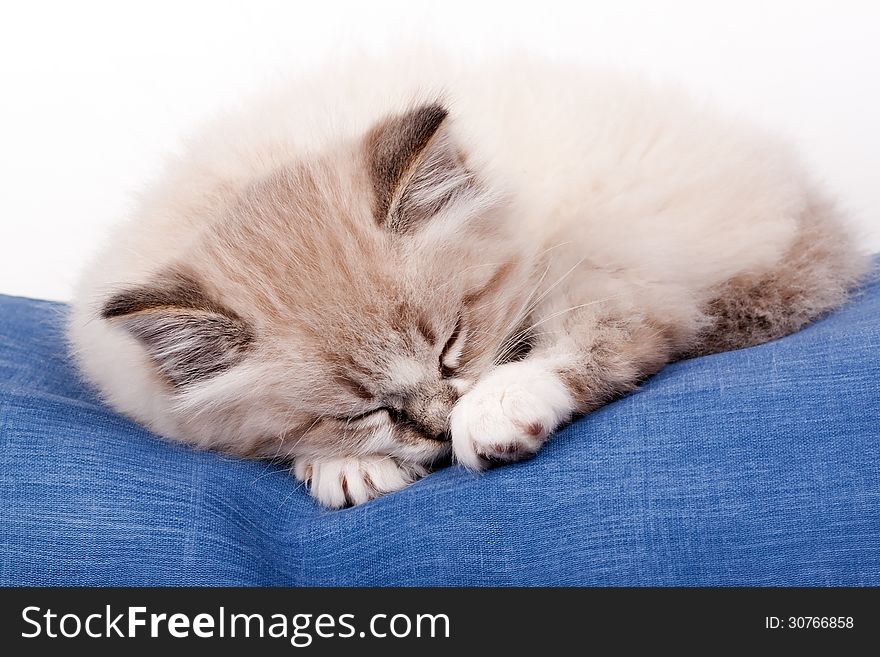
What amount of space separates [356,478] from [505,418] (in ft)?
1.28

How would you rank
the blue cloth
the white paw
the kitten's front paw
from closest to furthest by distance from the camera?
the blue cloth < the white paw < the kitten's front paw

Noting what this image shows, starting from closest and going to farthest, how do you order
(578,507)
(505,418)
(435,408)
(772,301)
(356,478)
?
(578,507) → (505,418) → (435,408) → (356,478) → (772,301)

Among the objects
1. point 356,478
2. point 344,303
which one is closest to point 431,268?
point 344,303

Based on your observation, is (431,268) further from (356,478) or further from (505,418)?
(356,478)

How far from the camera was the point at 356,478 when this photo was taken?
1850 millimetres

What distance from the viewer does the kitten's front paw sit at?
6.05 feet

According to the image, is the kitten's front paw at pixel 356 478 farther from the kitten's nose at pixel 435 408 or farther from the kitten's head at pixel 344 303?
the kitten's nose at pixel 435 408

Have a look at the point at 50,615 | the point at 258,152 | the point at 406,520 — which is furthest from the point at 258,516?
the point at 258,152

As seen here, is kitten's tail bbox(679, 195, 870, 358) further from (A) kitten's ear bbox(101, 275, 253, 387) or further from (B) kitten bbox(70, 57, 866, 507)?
(A) kitten's ear bbox(101, 275, 253, 387)

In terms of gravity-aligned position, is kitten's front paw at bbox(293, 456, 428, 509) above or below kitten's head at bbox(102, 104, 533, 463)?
below

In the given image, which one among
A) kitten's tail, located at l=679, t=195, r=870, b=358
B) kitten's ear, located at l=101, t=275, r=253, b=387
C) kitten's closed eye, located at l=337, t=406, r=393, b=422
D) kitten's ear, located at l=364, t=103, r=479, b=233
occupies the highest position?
kitten's ear, located at l=364, t=103, r=479, b=233

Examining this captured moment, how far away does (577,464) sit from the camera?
1.58 metres

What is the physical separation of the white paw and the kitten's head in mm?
79

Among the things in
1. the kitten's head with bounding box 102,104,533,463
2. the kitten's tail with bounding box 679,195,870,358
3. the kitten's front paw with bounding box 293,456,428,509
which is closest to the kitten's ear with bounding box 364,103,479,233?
the kitten's head with bounding box 102,104,533,463
